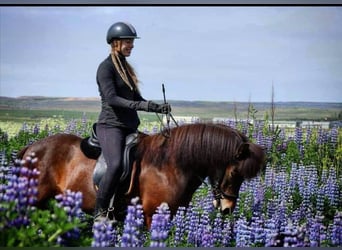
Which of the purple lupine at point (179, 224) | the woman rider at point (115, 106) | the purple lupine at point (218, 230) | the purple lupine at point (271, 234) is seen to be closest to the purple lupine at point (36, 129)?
the woman rider at point (115, 106)

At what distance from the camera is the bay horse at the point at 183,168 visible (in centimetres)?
464

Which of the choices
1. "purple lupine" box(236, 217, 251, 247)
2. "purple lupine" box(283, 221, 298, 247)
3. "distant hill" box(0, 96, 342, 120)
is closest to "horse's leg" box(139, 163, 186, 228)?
"purple lupine" box(236, 217, 251, 247)

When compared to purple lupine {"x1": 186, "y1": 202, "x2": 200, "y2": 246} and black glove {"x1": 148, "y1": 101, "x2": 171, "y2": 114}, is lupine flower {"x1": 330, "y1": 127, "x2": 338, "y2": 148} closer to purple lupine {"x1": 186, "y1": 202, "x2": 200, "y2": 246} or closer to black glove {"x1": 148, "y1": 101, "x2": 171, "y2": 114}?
purple lupine {"x1": 186, "y1": 202, "x2": 200, "y2": 246}

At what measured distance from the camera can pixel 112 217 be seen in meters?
4.75

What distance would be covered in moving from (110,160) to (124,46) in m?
0.83

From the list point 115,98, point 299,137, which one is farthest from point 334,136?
point 115,98

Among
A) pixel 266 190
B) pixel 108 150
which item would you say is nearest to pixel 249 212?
pixel 266 190

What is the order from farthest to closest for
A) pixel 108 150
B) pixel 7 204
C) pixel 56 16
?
pixel 56 16
pixel 108 150
pixel 7 204

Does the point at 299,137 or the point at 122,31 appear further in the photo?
the point at 299,137

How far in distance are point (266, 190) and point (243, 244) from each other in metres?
0.72

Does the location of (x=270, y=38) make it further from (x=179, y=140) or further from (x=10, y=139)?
(x=10, y=139)

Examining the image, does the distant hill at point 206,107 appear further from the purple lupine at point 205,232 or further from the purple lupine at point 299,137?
the purple lupine at point 205,232

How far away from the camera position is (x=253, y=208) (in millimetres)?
5152

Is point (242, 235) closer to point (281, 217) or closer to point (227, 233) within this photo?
point (227, 233)
